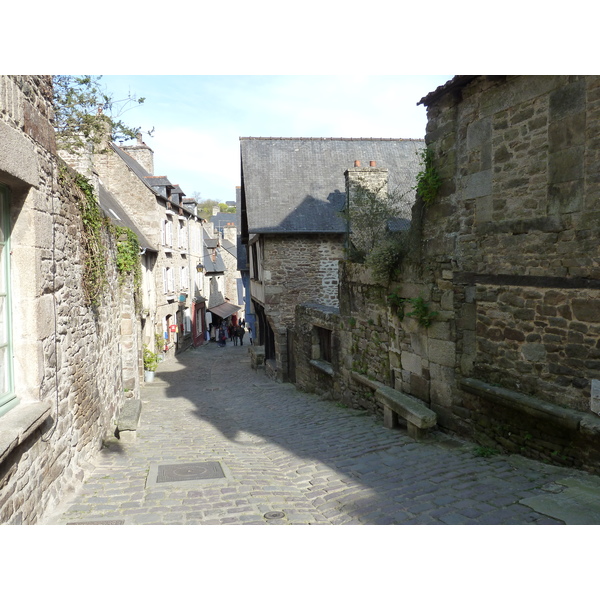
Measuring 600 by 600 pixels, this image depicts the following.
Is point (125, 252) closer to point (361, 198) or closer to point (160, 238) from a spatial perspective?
point (361, 198)

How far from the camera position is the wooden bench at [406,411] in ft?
19.8

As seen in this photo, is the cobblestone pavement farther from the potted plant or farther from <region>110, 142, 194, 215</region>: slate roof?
<region>110, 142, 194, 215</region>: slate roof

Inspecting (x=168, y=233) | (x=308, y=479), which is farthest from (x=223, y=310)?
(x=308, y=479)

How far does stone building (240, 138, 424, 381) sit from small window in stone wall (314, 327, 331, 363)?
→ 9.70ft

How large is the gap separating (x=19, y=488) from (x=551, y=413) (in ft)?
13.7

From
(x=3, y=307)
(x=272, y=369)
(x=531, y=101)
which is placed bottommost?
(x=272, y=369)

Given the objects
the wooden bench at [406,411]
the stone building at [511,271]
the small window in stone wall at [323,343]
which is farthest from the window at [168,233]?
the stone building at [511,271]

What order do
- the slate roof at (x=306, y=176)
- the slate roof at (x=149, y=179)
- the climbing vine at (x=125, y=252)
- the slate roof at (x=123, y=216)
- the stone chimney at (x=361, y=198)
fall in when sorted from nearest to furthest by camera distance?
the climbing vine at (x=125, y=252) → the stone chimney at (x=361, y=198) → the slate roof at (x=306, y=176) → the slate roof at (x=123, y=216) → the slate roof at (x=149, y=179)

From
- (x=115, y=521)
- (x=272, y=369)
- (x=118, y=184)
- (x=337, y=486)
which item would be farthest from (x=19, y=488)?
(x=118, y=184)

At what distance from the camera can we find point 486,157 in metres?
5.45

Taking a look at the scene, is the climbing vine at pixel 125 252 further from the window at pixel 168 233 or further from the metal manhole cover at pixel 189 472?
the window at pixel 168 233

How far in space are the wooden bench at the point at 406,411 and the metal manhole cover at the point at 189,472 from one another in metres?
2.31

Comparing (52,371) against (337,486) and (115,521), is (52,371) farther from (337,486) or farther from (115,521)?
(337,486)

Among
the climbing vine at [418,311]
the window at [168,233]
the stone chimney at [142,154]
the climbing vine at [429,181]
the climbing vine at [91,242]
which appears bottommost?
the climbing vine at [418,311]
